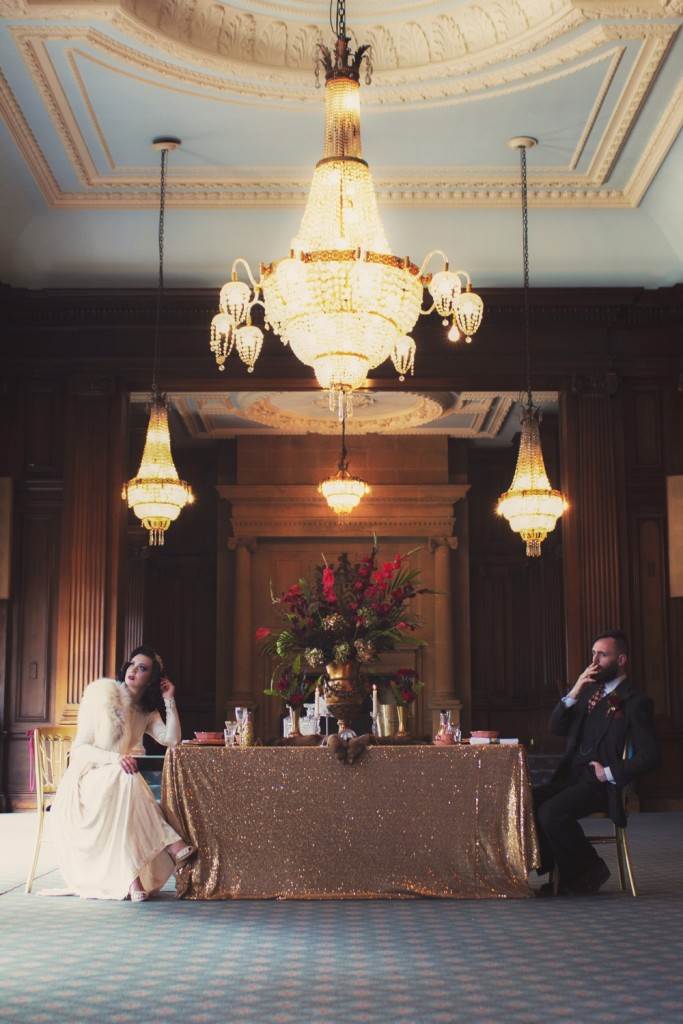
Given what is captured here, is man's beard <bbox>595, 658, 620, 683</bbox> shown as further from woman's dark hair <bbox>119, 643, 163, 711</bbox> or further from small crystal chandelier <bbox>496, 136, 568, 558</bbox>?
small crystal chandelier <bbox>496, 136, 568, 558</bbox>

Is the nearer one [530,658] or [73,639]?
[73,639]

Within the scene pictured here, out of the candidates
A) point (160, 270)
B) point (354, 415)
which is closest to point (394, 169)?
point (160, 270)

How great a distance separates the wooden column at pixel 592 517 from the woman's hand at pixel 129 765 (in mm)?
5459

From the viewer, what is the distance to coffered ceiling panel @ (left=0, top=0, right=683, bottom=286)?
8.27 meters

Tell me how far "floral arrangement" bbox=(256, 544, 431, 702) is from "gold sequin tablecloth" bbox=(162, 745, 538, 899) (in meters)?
0.60

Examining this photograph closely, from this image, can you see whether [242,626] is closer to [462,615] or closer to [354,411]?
[462,615]

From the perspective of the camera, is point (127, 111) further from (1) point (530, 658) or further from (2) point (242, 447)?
(1) point (530, 658)

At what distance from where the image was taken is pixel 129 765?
641 centimetres

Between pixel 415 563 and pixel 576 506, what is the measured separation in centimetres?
520

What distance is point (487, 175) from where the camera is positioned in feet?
33.9

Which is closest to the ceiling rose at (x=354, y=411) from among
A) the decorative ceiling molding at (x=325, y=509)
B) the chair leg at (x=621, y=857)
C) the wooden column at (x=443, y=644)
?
the decorative ceiling molding at (x=325, y=509)

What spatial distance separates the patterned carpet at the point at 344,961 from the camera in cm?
390

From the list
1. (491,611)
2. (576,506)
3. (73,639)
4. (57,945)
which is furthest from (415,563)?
(57,945)

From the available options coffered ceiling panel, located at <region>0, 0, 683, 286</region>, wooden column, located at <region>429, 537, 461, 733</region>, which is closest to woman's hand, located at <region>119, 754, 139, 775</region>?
coffered ceiling panel, located at <region>0, 0, 683, 286</region>
